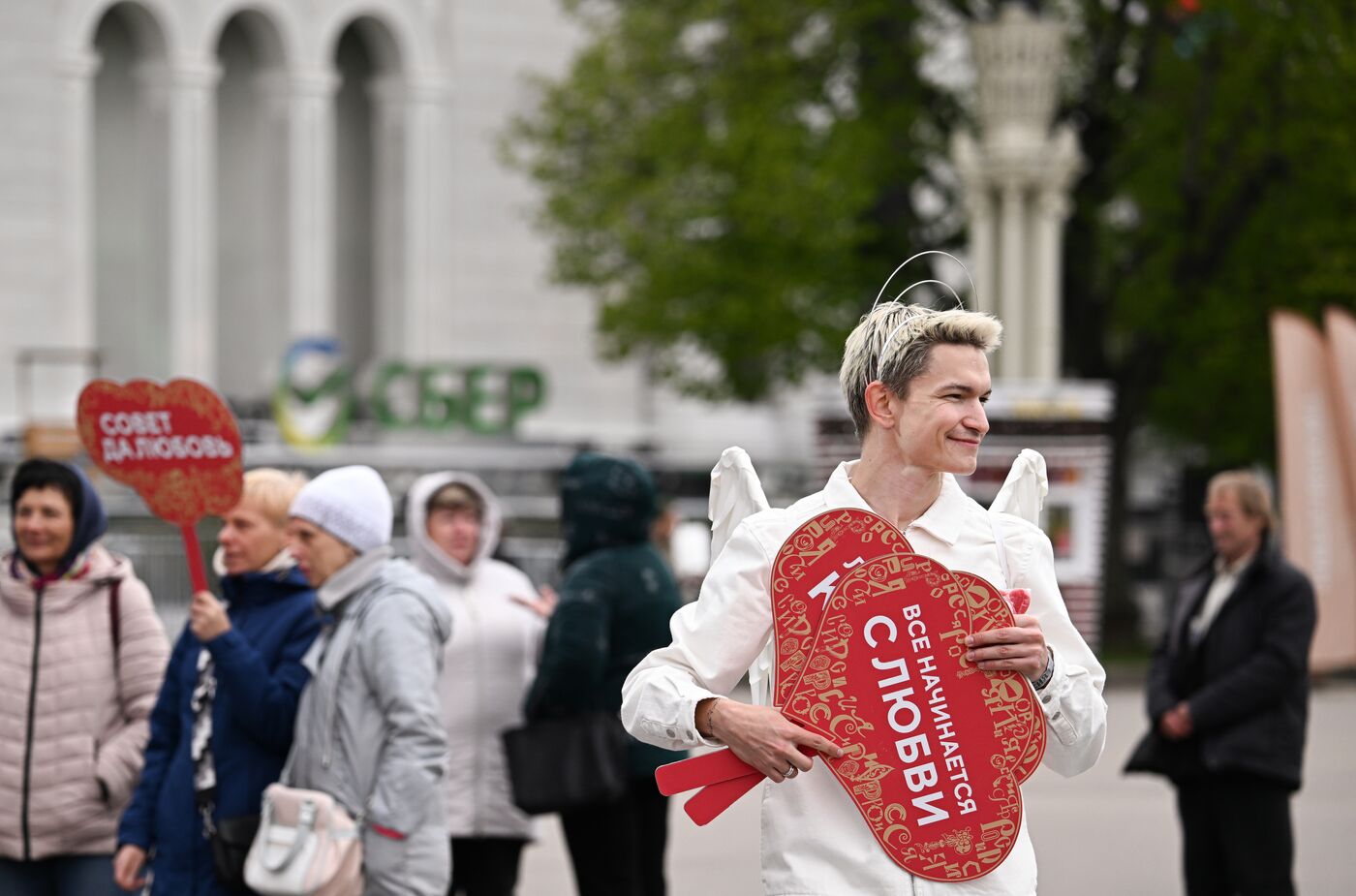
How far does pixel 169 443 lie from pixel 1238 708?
12.5 ft

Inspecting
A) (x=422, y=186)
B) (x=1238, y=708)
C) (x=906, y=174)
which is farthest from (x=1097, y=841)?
(x=422, y=186)

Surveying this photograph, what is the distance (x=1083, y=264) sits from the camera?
23609 mm

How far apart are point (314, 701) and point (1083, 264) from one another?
1904cm

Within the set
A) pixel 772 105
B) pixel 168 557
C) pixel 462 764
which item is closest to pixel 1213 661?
pixel 462 764

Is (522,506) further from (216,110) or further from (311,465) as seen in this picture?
(216,110)

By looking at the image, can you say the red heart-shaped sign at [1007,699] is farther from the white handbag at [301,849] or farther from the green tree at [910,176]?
the green tree at [910,176]

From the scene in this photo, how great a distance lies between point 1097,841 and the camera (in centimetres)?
1113

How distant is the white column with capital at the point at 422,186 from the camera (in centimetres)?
3975

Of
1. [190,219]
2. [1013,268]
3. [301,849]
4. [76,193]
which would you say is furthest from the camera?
[190,219]

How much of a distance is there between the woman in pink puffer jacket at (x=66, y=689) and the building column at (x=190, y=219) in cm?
3162

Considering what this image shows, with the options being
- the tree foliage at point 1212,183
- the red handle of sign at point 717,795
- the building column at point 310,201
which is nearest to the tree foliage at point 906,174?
the tree foliage at point 1212,183

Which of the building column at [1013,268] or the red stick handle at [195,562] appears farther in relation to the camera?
the building column at [1013,268]

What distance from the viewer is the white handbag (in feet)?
17.5

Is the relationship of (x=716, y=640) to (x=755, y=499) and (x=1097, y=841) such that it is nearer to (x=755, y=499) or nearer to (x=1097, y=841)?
(x=755, y=499)
